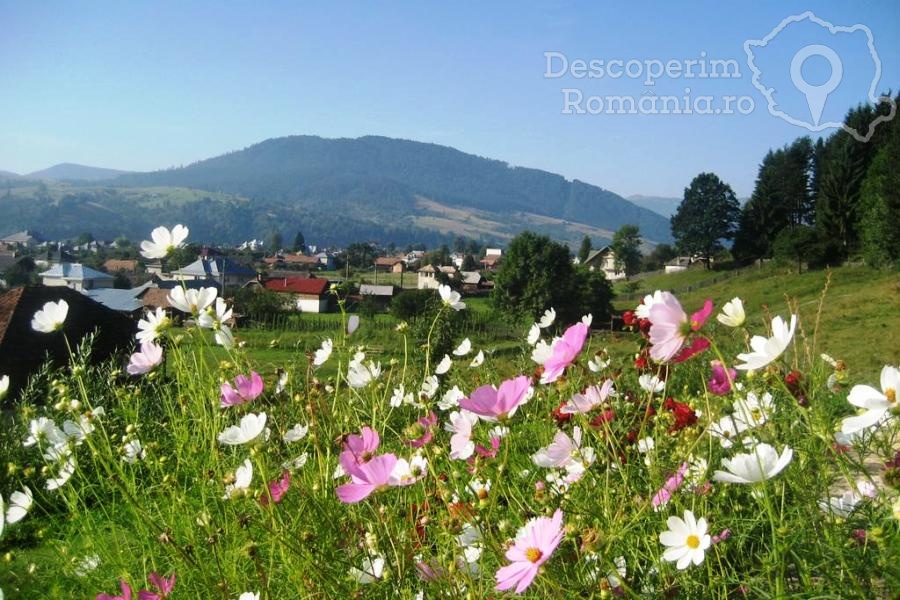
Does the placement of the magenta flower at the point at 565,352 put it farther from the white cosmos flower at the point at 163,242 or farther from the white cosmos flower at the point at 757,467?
the white cosmos flower at the point at 163,242

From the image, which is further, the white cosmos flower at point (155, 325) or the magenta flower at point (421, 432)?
the white cosmos flower at point (155, 325)

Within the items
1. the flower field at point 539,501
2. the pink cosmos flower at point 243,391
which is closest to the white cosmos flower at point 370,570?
the flower field at point 539,501

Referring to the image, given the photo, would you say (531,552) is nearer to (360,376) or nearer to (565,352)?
(565,352)

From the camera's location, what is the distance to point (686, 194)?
5059cm

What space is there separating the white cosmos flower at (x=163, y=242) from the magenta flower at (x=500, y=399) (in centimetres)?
107

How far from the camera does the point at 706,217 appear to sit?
47406mm

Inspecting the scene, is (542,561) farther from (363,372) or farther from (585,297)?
(585,297)

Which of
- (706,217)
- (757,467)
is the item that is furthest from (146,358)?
(706,217)

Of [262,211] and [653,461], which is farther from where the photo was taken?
[262,211]

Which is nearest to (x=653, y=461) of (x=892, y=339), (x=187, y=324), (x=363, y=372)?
(x=363, y=372)

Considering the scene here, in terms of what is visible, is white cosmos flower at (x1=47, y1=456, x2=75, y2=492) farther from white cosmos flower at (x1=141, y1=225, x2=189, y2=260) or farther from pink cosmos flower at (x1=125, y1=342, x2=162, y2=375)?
white cosmos flower at (x1=141, y1=225, x2=189, y2=260)

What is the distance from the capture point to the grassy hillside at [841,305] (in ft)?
35.3

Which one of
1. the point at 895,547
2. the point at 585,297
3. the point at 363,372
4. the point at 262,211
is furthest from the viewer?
the point at 262,211

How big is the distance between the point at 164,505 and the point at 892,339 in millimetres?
13813
